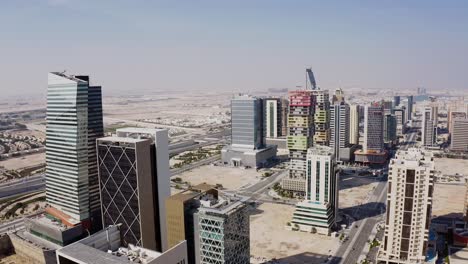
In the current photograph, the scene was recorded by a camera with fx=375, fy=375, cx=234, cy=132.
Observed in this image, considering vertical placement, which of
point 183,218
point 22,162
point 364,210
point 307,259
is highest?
point 183,218

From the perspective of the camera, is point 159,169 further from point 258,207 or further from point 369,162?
point 369,162

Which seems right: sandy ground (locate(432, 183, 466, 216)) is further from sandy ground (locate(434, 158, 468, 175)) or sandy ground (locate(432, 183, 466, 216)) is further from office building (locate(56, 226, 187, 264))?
office building (locate(56, 226, 187, 264))

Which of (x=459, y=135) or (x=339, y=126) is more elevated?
(x=339, y=126)

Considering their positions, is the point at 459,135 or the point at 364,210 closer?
the point at 364,210

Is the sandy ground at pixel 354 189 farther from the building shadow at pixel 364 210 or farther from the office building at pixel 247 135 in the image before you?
the office building at pixel 247 135

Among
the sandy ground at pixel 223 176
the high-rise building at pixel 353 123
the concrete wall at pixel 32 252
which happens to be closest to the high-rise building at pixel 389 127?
the high-rise building at pixel 353 123

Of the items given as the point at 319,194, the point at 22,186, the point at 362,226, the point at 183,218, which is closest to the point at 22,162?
the point at 22,186

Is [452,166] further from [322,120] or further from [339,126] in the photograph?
[322,120]
